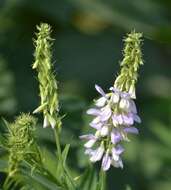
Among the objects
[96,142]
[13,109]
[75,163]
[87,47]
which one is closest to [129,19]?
[87,47]

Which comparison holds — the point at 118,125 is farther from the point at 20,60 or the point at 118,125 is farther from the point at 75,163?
the point at 20,60

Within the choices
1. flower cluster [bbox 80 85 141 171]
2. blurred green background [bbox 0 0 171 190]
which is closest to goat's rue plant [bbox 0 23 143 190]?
flower cluster [bbox 80 85 141 171]

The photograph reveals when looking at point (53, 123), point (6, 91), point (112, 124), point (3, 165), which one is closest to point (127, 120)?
point (112, 124)

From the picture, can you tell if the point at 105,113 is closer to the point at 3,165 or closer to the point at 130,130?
the point at 130,130

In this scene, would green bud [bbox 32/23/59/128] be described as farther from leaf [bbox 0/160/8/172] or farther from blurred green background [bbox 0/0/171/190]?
blurred green background [bbox 0/0/171/190]

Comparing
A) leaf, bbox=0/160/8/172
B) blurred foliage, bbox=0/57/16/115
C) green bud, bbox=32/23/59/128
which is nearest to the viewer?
green bud, bbox=32/23/59/128

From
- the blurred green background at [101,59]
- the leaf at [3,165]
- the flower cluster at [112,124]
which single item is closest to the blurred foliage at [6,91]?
the blurred green background at [101,59]

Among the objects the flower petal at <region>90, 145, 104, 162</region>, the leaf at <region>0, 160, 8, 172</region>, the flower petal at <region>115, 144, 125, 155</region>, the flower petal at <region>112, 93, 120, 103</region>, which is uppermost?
the flower petal at <region>112, 93, 120, 103</region>
